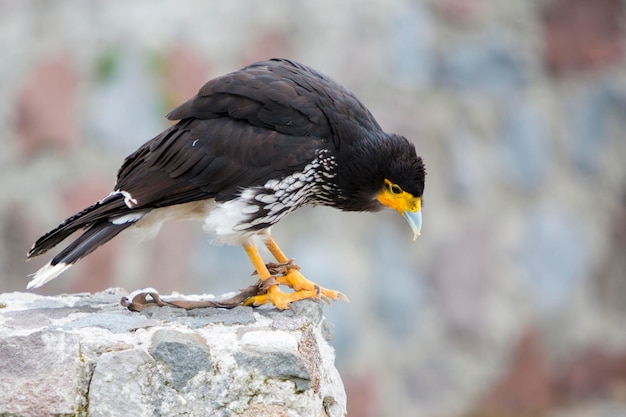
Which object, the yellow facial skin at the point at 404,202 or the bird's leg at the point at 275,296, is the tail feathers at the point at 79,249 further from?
the yellow facial skin at the point at 404,202

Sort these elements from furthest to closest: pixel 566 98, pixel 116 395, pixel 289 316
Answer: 1. pixel 566 98
2. pixel 289 316
3. pixel 116 395

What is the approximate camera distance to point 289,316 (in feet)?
9.21

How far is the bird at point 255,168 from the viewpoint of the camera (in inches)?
118

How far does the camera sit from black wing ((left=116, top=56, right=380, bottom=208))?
302 cm

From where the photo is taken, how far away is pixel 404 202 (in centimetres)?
317

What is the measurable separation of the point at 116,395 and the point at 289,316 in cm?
60

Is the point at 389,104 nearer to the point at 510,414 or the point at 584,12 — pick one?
the point at 584,12

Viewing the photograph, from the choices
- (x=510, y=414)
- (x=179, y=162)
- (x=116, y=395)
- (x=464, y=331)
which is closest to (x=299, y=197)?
(x=179, y=162)

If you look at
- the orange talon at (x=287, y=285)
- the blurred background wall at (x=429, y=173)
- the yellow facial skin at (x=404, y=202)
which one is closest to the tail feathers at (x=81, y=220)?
the orange talon at (x=287, y=285)

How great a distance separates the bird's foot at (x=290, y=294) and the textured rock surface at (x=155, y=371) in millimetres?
307

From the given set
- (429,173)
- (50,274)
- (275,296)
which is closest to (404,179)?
(275,296)

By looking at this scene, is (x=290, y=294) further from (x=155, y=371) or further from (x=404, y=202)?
(x=155, y=371)

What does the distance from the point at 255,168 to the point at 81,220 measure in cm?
54

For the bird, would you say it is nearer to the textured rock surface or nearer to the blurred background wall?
the textured rock surface
